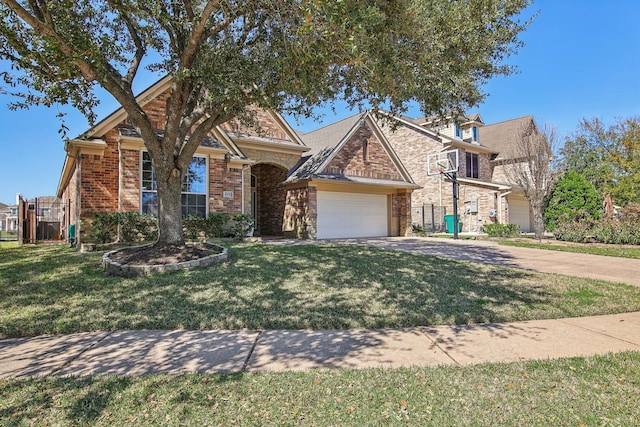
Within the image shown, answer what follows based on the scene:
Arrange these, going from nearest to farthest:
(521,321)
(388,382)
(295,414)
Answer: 1. (295,414)
2. (388,382)
3. (521,321)

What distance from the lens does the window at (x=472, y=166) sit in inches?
1001

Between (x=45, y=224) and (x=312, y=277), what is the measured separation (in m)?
18.1

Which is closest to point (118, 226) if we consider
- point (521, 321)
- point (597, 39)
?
point (521, 321)

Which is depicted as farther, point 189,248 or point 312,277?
point 189,248

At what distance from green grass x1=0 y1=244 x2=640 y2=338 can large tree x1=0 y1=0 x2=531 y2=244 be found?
2.43 m

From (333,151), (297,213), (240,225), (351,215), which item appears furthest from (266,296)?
(351,215)

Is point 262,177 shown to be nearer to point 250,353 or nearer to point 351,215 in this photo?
point 351,215

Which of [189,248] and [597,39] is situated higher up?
[597,39]

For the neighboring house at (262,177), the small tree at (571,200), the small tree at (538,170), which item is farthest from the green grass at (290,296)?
the small tree at (571,200)

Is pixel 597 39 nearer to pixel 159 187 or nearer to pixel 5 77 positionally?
pixel 159 187

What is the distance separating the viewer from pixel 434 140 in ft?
77.5

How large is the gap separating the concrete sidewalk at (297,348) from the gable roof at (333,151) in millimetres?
11244

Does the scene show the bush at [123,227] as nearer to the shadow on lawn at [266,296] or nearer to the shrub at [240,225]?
the shadow on lawn at [266,296]

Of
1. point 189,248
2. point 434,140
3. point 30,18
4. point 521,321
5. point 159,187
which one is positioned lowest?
point 521,321
